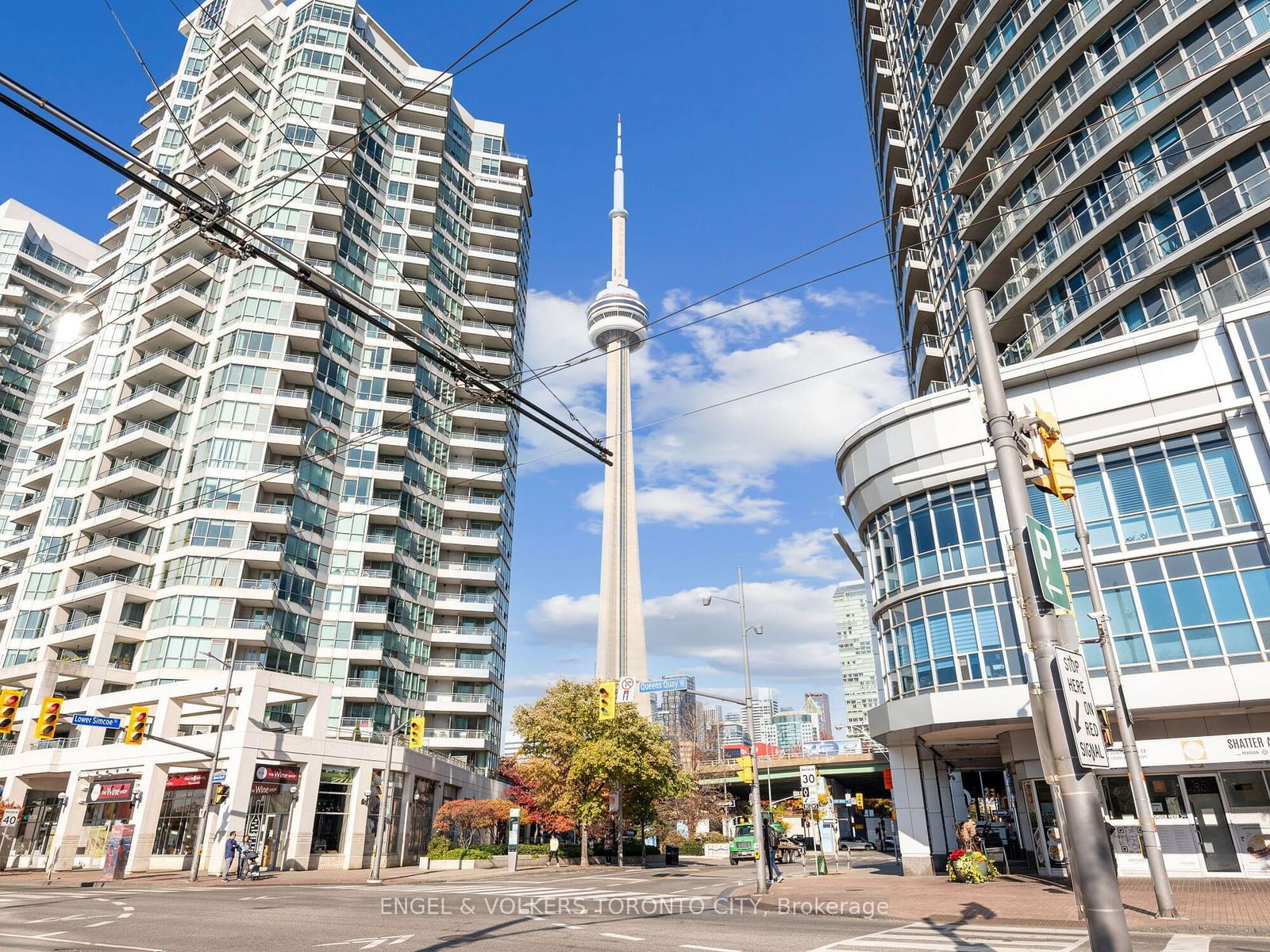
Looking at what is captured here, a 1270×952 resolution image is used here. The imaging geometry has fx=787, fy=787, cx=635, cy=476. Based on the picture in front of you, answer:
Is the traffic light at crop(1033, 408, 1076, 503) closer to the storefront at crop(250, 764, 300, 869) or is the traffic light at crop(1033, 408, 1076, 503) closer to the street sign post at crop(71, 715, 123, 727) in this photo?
the street sign post at crop(71, 715, 123, 727)

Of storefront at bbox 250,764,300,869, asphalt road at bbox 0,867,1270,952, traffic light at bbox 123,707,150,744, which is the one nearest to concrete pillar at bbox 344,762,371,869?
storefront at bbox 250,764,300,869

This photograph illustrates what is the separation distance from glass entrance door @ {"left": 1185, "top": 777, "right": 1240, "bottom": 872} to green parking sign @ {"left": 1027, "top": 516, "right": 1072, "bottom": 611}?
20453 millimetres

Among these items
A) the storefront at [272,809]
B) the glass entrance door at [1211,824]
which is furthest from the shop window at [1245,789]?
the storefront at [272,809]

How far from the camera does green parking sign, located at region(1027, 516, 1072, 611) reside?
23.7 ft

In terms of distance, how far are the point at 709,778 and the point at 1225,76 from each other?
235 feet

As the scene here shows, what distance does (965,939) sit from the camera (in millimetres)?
13383

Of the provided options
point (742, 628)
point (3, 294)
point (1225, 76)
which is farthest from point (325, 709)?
point (3, 294)

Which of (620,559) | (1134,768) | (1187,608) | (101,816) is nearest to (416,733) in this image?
(101,816)

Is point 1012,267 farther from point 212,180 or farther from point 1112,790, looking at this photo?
point 212,180

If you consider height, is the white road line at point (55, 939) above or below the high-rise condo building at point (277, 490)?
below

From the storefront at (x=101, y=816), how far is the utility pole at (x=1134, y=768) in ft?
144

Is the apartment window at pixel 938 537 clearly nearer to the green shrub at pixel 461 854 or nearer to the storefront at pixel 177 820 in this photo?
the green shrub at pixel 461 854

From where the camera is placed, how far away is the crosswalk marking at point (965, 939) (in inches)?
487

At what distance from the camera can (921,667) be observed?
27.0m
